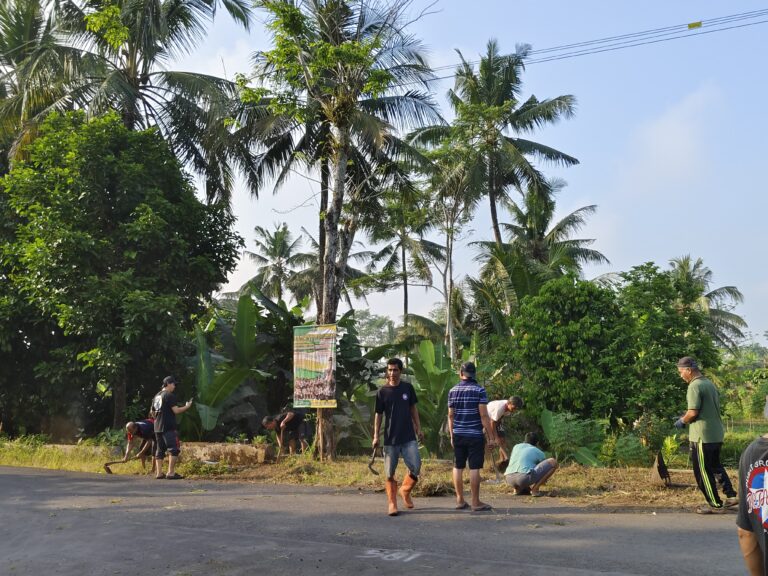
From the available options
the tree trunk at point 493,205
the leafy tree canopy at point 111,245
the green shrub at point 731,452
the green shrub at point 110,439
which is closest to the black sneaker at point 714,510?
the green shrub at point 731,452

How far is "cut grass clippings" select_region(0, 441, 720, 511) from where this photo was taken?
9.52 metres

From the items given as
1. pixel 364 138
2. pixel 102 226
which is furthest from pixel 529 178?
pixel 102 226

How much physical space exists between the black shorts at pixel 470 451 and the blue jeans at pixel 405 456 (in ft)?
1.52

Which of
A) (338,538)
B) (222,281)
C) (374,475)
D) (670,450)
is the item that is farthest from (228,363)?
(338,538)

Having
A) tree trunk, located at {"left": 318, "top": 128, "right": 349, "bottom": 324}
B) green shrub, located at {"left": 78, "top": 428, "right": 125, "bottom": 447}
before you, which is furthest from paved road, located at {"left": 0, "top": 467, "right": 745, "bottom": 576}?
tree trunk, located at {"left": 318, "top": 128, "right": 349, "bottom": 324}

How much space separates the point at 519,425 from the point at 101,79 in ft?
46.4

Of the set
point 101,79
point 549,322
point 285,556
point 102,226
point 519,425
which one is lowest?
point 285,556

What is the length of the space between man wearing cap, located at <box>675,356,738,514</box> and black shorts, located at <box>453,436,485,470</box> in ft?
7.28

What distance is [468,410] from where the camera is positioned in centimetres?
865

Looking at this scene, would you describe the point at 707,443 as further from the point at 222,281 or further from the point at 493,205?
the point at 493,205

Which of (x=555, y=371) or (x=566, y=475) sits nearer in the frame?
(x=566, y=475)

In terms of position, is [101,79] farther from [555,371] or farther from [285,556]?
[285,556]

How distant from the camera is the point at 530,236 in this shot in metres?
36.6

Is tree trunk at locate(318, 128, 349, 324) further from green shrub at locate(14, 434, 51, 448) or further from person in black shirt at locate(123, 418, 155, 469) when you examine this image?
green shrub at locate(14, 434, 51, 448)
